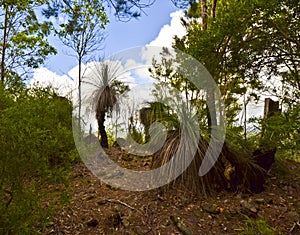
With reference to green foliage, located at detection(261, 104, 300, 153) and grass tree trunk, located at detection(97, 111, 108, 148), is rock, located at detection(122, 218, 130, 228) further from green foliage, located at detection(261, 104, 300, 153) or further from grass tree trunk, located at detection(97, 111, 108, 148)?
grass tree trunk, located at detection(97, 111, 108, 148)

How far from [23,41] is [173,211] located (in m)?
5.33

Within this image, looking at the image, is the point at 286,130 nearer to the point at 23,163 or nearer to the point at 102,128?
the point at 23,163

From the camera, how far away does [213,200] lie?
3.11m

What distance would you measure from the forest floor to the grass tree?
5.71 ft

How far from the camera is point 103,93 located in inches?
199

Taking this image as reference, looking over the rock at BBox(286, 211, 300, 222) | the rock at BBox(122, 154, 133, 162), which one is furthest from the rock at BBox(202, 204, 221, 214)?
the rock at BBox(122, 154, 133, 162)

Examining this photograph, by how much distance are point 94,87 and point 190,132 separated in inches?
94.2

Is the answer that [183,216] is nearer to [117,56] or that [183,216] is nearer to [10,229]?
[10,229]

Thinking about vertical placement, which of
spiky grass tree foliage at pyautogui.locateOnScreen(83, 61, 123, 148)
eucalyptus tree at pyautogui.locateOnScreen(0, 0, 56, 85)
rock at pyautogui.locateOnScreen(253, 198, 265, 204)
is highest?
eucalyptus tree at pyautogui.locateOnScreen(0, 0, 56, 85)

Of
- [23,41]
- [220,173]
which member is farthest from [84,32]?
[220,173]

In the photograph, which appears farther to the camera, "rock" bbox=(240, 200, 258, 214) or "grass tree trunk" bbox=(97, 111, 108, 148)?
"grass tree trunk" bbox=(97, 111, 108, 148)

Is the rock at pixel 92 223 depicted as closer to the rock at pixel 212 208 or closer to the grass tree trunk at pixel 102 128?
the rock at pixel 212 208

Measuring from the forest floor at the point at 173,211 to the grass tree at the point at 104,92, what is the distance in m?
1.74

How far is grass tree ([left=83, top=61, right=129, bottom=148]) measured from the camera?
5.02 metres
